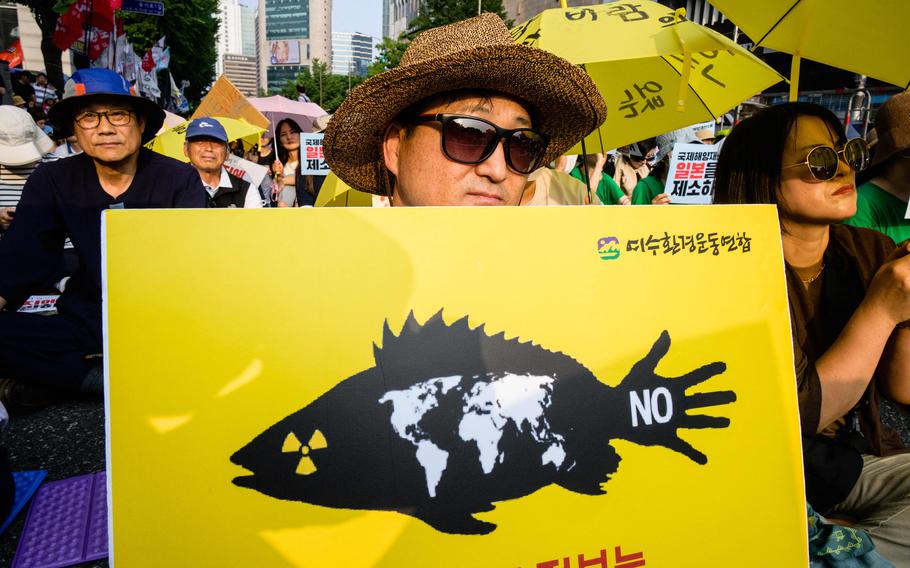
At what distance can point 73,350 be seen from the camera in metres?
3.00

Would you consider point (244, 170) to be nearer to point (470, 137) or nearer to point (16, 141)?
point (16, 141)

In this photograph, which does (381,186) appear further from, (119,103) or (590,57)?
(119,103)

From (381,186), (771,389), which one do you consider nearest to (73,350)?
(381,186)

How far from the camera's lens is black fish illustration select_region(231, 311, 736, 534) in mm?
869

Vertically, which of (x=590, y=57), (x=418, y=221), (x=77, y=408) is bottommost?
(x=77, y=408)

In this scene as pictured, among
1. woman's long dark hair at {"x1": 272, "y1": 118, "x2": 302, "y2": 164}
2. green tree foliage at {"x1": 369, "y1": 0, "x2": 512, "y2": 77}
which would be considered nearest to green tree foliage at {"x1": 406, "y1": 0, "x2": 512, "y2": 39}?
green tree foliage at {"x1": 369, "y1": 0, "x2": 512, "y2": 77}

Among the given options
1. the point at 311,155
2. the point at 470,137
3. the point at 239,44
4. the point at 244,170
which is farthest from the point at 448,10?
the point at 239,44

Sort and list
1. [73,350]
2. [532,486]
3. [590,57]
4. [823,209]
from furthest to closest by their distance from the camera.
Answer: [73,350] → [590,57] → [823,209] → [532,486]

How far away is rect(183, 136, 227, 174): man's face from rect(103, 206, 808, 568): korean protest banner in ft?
15.2

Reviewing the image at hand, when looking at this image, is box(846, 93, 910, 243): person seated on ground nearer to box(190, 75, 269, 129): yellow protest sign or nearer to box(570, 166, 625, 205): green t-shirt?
box(570, 166, 625, 205): green t-shirt

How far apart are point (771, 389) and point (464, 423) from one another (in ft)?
1.96

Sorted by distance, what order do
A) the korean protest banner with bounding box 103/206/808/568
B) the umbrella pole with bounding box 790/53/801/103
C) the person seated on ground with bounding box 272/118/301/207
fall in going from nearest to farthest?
the korean protest banner with bounding box 103/206/808/568, the umbrella pole with bounding box 790/53/801/103, the person seated on ground with bounding box 272/118/301/207

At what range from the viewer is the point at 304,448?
2.84 feet

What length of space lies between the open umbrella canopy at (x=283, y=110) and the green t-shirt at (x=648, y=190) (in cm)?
862
